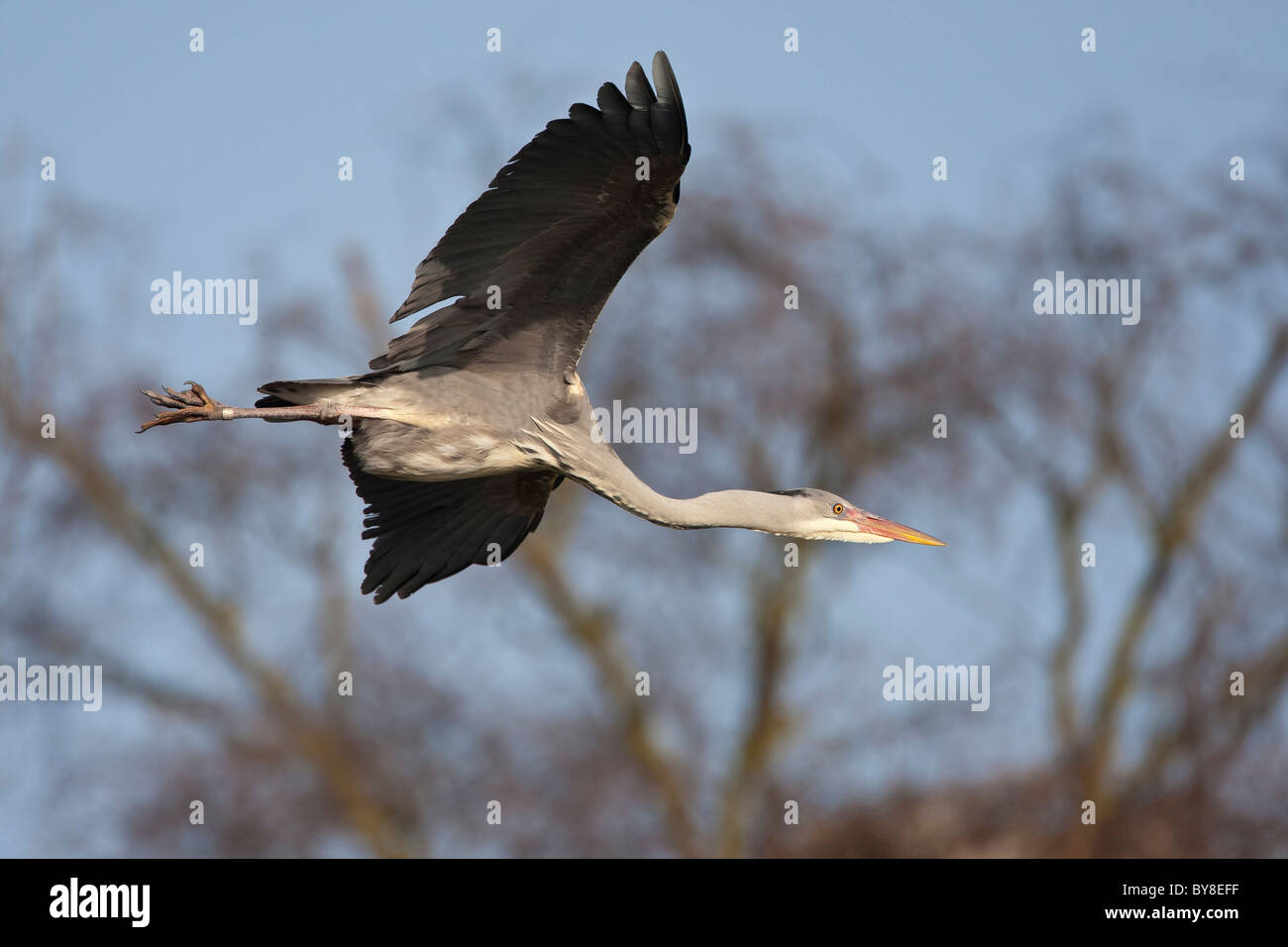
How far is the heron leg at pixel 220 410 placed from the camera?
6.22m

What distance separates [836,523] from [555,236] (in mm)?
1598

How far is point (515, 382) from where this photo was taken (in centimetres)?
645

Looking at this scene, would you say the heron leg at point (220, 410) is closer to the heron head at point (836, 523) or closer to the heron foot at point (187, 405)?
the heron foot at point (187, 405)

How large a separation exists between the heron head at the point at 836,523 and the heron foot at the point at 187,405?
7.25 ft

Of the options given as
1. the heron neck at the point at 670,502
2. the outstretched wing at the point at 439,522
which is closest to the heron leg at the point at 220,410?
the outstretched wing at the point at 439,522

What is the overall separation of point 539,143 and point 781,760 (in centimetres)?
1099

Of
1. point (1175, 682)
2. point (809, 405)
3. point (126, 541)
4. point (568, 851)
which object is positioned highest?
point (809, 405)

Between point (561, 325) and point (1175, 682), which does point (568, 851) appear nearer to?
point (1175, 682)
